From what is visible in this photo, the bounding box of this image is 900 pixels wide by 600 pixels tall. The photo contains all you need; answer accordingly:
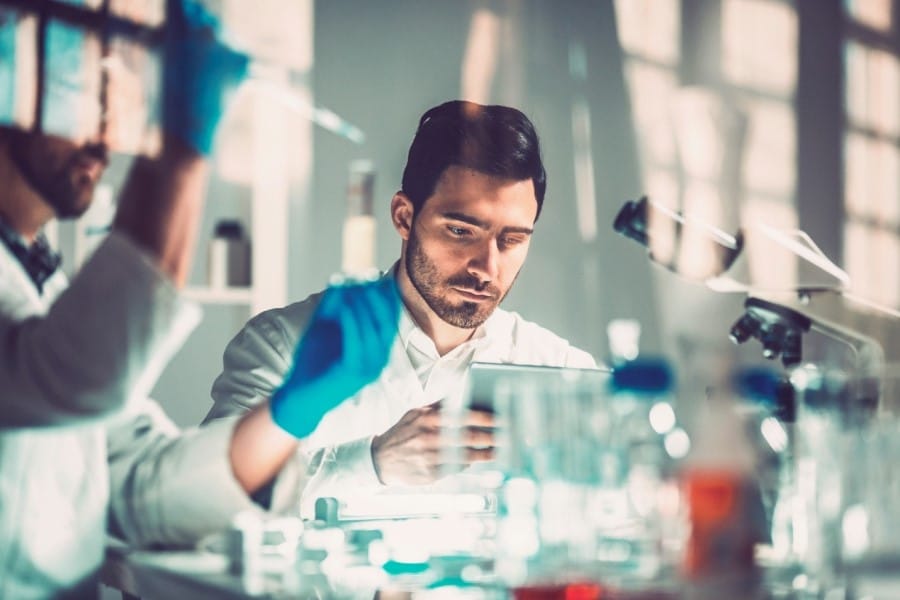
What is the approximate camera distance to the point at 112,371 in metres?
1.52

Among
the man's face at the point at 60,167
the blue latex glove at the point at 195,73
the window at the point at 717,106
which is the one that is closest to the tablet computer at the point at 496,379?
Answer: the window at the point at 717,106

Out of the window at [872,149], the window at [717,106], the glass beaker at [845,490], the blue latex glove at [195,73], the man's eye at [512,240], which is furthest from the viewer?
the window at [872,149]

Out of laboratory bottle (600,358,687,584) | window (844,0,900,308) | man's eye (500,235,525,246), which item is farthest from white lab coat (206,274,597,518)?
window (844,0,900,308)

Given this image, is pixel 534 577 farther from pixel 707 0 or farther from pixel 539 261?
pixel 707 0

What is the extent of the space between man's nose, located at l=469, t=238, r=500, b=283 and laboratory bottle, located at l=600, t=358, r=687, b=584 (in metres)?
0.43

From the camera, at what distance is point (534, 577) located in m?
1.26

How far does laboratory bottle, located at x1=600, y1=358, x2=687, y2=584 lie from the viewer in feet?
4.74

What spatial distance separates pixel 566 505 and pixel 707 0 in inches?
57.5

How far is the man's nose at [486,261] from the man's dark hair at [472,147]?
0.13 m

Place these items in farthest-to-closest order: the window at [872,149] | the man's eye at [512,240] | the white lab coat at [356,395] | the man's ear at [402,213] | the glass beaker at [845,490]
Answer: the window at [872,149], the man's eye at [512,240], the man's ear at [402,213], the white lab coat at [356,395], the glass beaker at [845,490]

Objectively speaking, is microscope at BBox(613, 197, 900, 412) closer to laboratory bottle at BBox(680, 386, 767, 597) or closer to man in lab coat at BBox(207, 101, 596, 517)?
man in lab coat at BBox(207, 101, 596, 517)

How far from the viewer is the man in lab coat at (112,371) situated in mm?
1513

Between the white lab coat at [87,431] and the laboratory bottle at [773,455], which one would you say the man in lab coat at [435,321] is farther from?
the laboratory bottle at [773,455]

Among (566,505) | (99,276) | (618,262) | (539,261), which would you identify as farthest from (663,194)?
(99,276)
